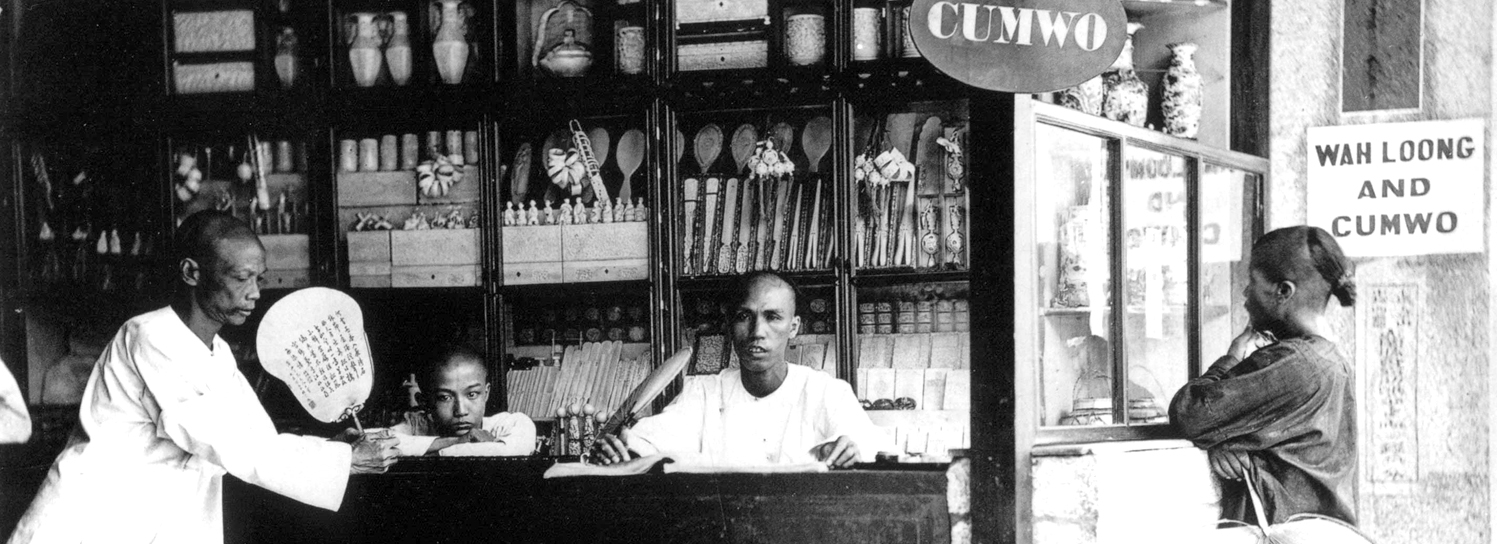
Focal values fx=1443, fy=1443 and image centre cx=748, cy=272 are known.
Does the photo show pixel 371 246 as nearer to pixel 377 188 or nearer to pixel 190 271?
pixel 377 188

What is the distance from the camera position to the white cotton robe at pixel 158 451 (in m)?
3.07

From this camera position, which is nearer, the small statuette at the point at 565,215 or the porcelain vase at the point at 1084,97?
the porcelain vase at the point at 1084,97

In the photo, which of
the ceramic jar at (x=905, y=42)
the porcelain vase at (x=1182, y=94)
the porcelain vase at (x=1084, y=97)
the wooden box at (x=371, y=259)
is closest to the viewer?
the porcelain vase at (x=1084, y=97)

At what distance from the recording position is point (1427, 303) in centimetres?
397

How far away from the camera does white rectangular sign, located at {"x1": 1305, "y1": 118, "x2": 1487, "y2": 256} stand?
150 inches

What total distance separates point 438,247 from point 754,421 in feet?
4.98

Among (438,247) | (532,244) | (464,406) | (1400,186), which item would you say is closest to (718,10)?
(532,244)

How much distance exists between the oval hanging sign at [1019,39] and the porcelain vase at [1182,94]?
879 millimetres

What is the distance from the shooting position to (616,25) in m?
4.84

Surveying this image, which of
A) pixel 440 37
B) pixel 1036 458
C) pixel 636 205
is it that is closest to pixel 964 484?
pixel 1036 458

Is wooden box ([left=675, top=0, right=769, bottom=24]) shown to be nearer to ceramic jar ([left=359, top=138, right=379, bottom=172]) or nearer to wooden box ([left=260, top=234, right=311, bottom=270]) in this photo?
ceramic jar ([left=359, top=138, right=379, bottom=172])

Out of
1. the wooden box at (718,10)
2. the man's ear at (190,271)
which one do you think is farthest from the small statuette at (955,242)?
the man's ear at (190,271)

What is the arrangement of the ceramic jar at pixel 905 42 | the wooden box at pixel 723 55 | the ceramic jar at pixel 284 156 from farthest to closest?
the ceramic jar at pixel 284 156
the wooden box at pixel 723 55
the ceramic jar at pixel 905 42

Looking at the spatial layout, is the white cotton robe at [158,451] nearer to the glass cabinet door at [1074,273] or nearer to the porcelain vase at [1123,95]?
the glass cabinet door at [1074,273]
